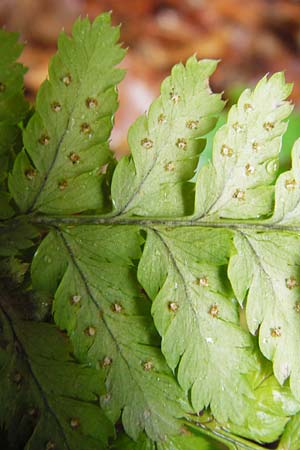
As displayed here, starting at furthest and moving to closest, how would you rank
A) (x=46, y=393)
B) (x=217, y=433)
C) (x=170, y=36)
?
(x=170, y=36)
(x=217, y=433)
(x=46, y=393)

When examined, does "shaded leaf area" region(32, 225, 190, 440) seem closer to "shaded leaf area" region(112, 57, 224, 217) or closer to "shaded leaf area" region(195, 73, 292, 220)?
"shaded leaf area" region(112, 57, 224, 217)

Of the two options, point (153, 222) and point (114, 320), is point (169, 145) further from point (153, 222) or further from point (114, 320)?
point (114, 320)

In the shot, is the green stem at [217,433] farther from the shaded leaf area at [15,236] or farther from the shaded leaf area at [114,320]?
the shaded leaf area at [15,236]

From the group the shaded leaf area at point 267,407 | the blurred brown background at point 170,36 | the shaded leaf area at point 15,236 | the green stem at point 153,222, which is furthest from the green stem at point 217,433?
the blurred brown background at point 170,36

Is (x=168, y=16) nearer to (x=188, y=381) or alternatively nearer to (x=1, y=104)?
(x=1, y=104)

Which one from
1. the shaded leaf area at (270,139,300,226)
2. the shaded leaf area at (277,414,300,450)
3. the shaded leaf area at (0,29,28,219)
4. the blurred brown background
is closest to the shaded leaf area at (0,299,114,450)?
the shaded leaf area at (0,29,28,219)

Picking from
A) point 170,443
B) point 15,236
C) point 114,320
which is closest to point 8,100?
point 15,236

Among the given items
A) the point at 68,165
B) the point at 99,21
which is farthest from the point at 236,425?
the point at 99,21
